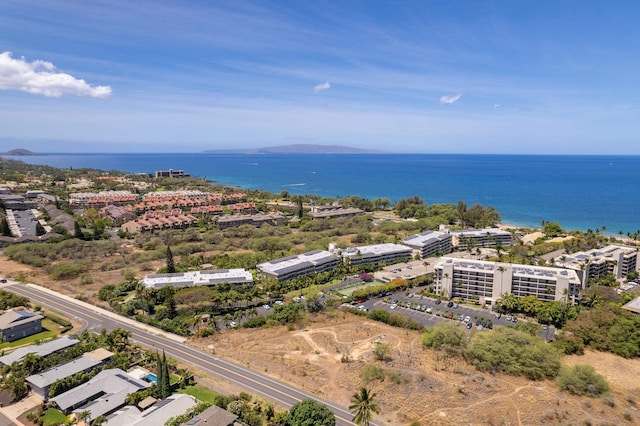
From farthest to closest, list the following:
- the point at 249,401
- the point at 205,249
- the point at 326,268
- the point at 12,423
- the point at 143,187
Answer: the point at 143,187, the point at 205,249, the point at 326,268, the point at 249,401, the point at 12,423

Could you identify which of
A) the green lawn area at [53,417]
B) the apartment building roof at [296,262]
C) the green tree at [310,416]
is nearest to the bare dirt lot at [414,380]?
the green tree at [310,416]

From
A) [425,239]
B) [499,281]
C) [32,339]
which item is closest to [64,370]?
[32,339]

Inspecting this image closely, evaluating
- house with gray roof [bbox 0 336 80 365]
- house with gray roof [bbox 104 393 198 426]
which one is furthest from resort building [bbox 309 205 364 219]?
house with gray roof [bbox 104 393 198 426]

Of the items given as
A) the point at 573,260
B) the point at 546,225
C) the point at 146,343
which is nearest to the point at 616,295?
the point at 573,260

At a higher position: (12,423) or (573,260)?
(573,260)

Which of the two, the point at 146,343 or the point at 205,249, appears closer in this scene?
the point at 146,343

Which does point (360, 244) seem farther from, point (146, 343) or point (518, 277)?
point (146, 343)

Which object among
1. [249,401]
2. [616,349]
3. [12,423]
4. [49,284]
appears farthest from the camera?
[49,284]
